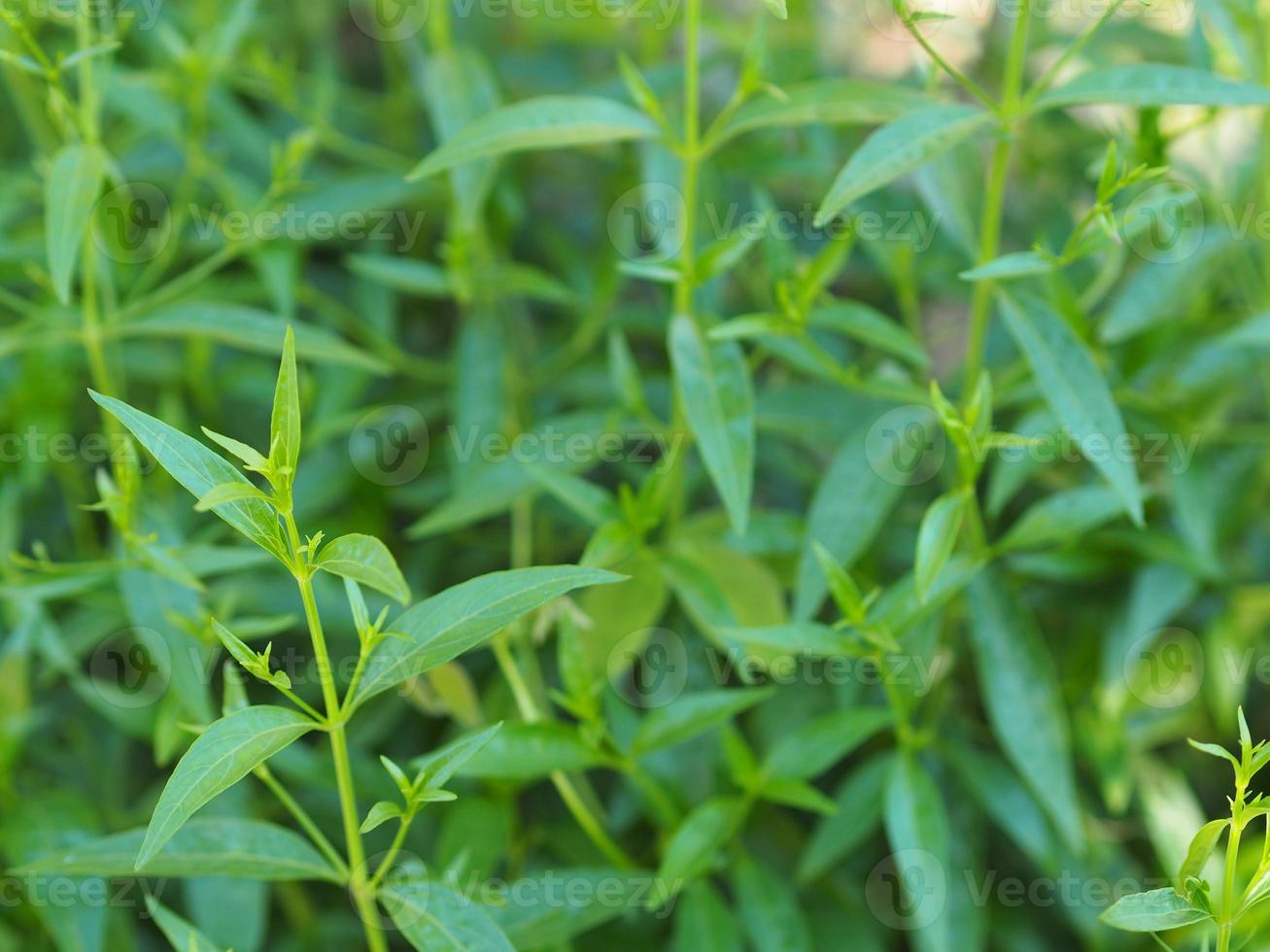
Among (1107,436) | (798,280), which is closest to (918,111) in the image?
(798,280)

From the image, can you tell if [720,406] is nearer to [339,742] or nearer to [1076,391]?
[1076,391]

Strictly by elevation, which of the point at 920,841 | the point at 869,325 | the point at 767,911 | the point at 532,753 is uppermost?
the point at 869,325

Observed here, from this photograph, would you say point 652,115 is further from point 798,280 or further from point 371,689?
point 371,689

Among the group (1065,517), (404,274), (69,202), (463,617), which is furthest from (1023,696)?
(69,202)

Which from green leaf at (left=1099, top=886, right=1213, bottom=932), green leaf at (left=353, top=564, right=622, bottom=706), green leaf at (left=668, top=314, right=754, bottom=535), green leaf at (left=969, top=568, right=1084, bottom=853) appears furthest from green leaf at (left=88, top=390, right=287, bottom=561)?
green leaf at (left=969, top=568, right=1084, bottom=853)

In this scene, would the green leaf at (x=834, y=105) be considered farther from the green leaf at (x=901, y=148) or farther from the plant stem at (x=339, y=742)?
the plant stem at (x=339, y=742)

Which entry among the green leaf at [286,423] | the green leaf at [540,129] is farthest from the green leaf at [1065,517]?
the green leaf at [286,423]

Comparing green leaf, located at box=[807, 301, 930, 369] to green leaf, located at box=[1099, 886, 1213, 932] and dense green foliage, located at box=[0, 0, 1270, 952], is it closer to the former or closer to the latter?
dense green foliage, located at box=[0, 0, 1270, 952]
